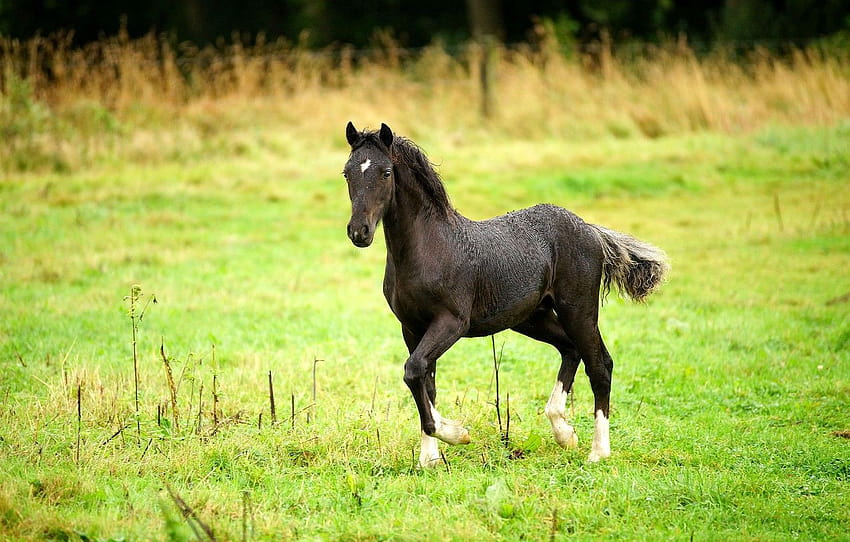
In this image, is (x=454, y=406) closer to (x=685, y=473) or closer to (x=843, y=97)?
(x=685, y=473)

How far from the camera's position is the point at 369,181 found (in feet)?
19.2

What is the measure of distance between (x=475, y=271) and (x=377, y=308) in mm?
4317

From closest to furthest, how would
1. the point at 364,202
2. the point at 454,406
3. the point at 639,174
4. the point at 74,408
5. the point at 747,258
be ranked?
the point at 364,202 < the point at 74,408 < the point at 454,406 < the point at 747,258 < the point at 639,174

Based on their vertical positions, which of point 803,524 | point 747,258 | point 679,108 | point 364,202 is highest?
point 679,108

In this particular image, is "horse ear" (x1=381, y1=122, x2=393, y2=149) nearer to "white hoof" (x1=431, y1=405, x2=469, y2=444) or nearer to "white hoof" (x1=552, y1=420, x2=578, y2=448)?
"white hoof" (x1=431, y1=405, x2=469, y2=444)

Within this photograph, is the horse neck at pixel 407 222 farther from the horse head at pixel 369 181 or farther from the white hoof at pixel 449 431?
the white hoof at pixel 449 431

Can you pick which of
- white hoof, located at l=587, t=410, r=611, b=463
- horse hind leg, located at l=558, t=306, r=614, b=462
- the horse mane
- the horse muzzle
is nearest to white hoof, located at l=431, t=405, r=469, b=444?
white hoof, located at l=587, t=410, r=611, b=463

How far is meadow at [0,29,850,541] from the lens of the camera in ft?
18.1

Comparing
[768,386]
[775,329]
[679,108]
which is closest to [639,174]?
[679,108]

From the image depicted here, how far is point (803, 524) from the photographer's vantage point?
17.1ft

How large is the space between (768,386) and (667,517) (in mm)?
2880

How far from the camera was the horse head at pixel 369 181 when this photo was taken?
5.70 m

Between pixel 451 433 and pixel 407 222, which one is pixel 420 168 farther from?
pixel 451 433

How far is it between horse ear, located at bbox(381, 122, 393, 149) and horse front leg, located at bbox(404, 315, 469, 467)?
1.08 meters
